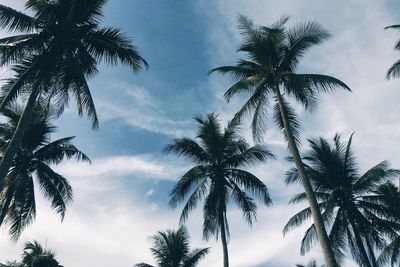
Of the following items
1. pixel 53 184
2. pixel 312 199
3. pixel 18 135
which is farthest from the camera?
pixel 53 184

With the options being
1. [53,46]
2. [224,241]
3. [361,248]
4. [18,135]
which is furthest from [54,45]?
[361,248]

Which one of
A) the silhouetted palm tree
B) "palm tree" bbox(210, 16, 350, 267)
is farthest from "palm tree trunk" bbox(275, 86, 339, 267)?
the silhouetted palm tree

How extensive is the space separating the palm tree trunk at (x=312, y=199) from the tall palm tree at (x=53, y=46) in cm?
734

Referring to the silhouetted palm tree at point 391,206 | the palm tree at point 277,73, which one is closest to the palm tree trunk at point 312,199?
the palm tree at point 277,73

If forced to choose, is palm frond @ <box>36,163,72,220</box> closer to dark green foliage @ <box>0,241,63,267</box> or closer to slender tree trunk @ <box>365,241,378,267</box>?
dark green foliage @ <box>0,241,63,267</box>

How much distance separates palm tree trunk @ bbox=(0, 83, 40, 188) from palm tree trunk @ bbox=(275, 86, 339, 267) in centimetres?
987

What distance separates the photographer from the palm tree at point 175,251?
26.2 meters

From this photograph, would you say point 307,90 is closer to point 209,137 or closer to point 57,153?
point 209,137

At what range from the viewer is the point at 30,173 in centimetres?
2003

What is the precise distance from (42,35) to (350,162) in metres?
18.7

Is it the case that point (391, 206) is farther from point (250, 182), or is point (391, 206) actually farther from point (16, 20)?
point (16, 20)

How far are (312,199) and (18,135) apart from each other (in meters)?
10.4

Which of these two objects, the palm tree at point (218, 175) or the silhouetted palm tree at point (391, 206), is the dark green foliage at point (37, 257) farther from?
the silhouetted palm tree at point (391, 206)

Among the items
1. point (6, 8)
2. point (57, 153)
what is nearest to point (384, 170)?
point (57, 153)
